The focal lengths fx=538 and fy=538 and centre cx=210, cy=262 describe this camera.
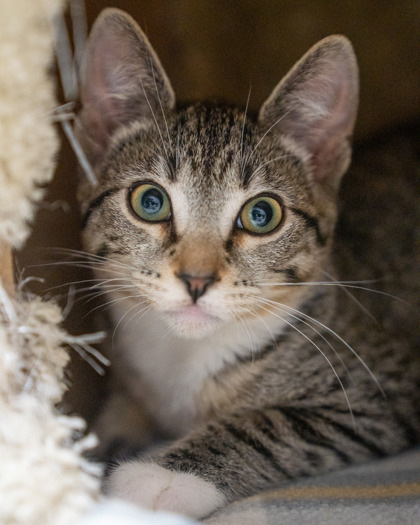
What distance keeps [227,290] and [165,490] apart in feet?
1.45

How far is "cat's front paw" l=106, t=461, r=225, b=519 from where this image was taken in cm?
110

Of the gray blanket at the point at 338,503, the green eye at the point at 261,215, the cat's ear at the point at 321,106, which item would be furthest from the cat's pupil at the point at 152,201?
the gray blanket at the point at 338,503

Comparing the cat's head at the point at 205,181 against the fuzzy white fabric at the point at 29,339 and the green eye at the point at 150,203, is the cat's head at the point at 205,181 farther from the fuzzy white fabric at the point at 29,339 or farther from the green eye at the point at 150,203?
the fuzzy white fabric at the point at 29,339

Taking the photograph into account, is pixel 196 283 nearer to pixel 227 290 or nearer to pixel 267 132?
pixel 227 290

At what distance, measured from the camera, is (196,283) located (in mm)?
1158

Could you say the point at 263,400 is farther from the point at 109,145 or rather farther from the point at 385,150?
the point at 385,150

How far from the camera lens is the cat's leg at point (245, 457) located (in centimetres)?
113

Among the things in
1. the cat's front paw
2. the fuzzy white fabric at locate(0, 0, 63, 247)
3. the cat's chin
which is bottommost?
the cat's front paw

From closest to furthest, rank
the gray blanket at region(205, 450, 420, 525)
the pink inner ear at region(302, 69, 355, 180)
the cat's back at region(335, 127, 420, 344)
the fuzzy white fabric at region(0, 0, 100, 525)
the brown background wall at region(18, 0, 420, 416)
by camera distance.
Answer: the fuzzy white fabric at region(0, 0, 100, 525) → the gray blanket at region(205, 450, 420, 525) → the pink inner ear at region(302, 69, 355, 180) → the cat's back at region(335, 127, 420, 344) → the brown background wall at region(18, 0, 420, 416)

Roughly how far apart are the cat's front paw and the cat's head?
1.06 ft

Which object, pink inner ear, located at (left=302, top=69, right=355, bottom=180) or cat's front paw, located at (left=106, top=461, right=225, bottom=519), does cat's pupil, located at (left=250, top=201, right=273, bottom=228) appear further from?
cat's front paw, located at (left=106, top=461, right=225, bottom=519)

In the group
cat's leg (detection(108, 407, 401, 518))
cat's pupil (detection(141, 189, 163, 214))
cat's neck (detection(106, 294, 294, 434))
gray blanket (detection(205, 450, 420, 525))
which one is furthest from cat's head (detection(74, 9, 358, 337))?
gray blanket (detection(205, 450, 420, 525))

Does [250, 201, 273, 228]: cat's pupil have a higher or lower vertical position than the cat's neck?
higher

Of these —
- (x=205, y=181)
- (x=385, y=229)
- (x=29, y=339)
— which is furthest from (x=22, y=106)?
(x=385, y=229)
